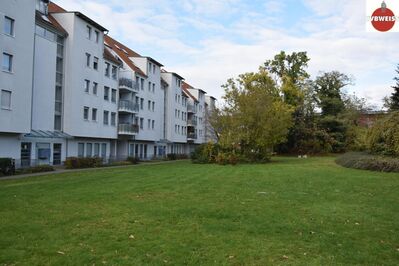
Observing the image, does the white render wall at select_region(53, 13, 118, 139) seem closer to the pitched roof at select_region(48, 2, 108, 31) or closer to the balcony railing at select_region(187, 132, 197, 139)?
the pitched roof at select_region(48, 2, 108, 31)

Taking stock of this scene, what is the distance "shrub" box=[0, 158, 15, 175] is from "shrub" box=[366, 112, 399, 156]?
84.2ft

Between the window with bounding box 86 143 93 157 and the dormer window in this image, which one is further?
the window with bounding box 86 143 93 157

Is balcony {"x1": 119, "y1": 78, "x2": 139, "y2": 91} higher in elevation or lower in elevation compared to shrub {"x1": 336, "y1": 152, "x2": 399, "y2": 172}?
higher

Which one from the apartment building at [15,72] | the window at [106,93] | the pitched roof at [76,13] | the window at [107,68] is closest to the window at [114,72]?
the window at [107,68]

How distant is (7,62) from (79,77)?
1033 centimetres

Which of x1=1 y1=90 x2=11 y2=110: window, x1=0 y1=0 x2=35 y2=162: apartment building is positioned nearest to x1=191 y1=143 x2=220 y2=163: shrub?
x1=0 y1=0 x2=35 y2=162: apartment building

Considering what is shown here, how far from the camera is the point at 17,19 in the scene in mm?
31406

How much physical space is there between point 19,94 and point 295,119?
4260 cm

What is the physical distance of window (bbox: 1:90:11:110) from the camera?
30453 mm

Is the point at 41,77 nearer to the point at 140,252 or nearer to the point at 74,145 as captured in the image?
the point at 74,145

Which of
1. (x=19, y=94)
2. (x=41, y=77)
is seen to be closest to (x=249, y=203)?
(x=19, y=94)

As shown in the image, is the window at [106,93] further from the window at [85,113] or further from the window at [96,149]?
the window at [96,149]

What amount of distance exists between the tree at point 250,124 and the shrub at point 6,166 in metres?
20.7

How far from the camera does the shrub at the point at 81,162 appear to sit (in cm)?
3540
